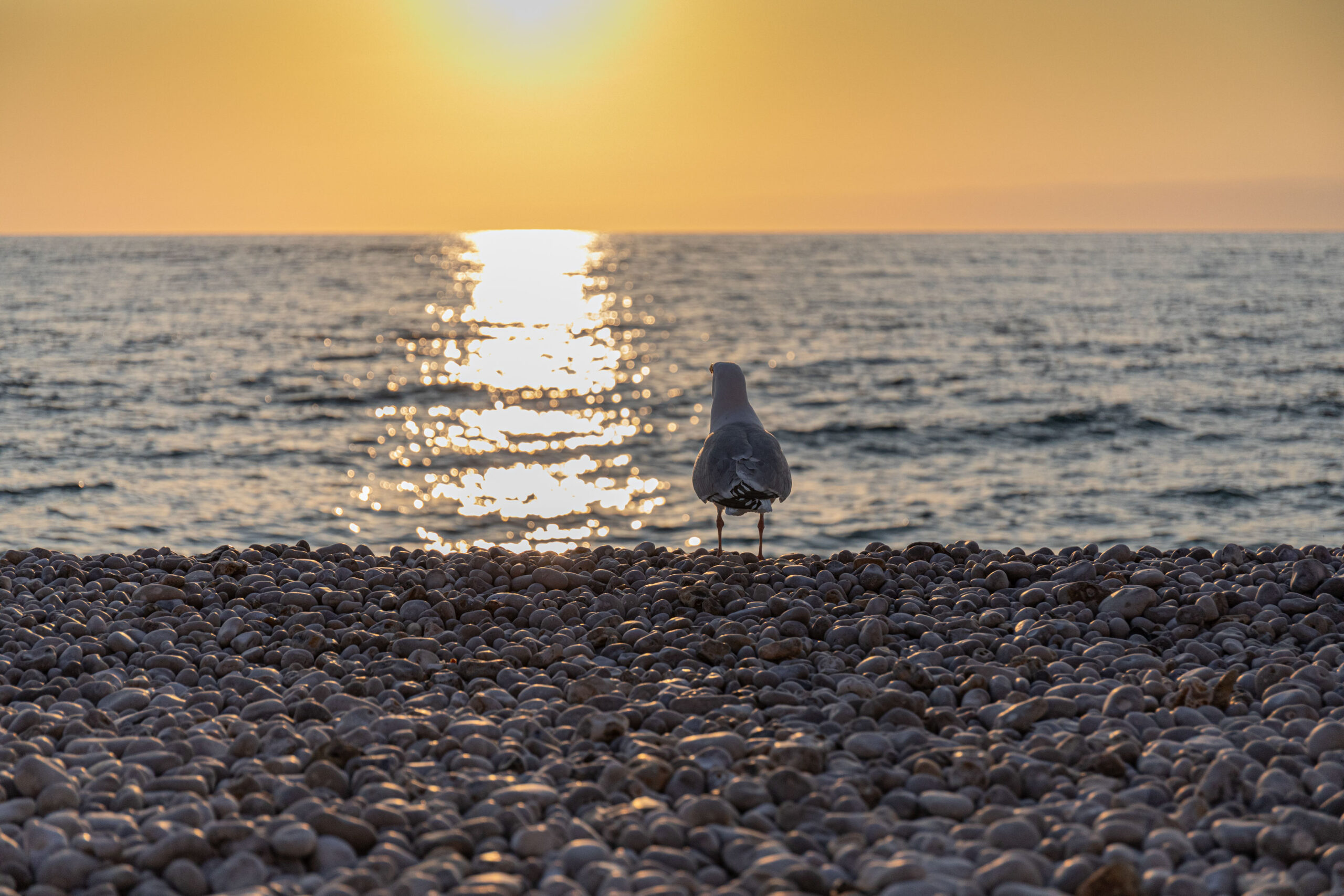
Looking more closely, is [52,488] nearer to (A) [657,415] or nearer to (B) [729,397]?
(A) [657,415]

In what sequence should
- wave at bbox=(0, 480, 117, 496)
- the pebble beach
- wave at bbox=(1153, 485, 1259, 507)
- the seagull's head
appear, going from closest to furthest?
the pebble beach → the seagull's head → wave at bbox=(0, 480, 117, 496) → wave at bbox=(1153, 485, 1259, 507)

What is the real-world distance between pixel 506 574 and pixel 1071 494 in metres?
11.9

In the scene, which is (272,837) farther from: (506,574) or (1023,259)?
(1023,259)

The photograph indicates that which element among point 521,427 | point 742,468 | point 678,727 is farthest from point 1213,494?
point 678,727

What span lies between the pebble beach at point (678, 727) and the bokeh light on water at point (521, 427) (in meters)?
8.03

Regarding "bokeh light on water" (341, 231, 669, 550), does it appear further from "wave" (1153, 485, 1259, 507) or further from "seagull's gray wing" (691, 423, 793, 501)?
"wave" (1153, 485, 1259, 507)

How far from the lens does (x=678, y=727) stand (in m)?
4.18

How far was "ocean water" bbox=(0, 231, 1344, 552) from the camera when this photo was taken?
14742 millimetres

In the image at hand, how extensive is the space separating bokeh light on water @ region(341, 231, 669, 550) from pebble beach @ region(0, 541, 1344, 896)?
316 inches

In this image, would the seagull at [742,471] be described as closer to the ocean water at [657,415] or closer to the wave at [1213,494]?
the ocean water at [657,415]

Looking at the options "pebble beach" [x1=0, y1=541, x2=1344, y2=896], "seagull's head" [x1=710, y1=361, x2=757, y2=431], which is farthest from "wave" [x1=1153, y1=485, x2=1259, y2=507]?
"seagull's head" [x1=710, y1=361, x2=757, y2=431]

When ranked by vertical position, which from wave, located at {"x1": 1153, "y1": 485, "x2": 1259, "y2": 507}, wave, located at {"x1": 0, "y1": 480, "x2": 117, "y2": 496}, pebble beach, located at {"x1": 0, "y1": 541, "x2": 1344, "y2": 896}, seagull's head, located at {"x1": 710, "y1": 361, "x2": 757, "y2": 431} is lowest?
pebble beach, located at {"x1": 0, "y1": 541, "x2": 1344, "y2": 896}

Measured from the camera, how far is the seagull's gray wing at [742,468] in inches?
285

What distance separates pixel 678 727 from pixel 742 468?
3.26 metres
